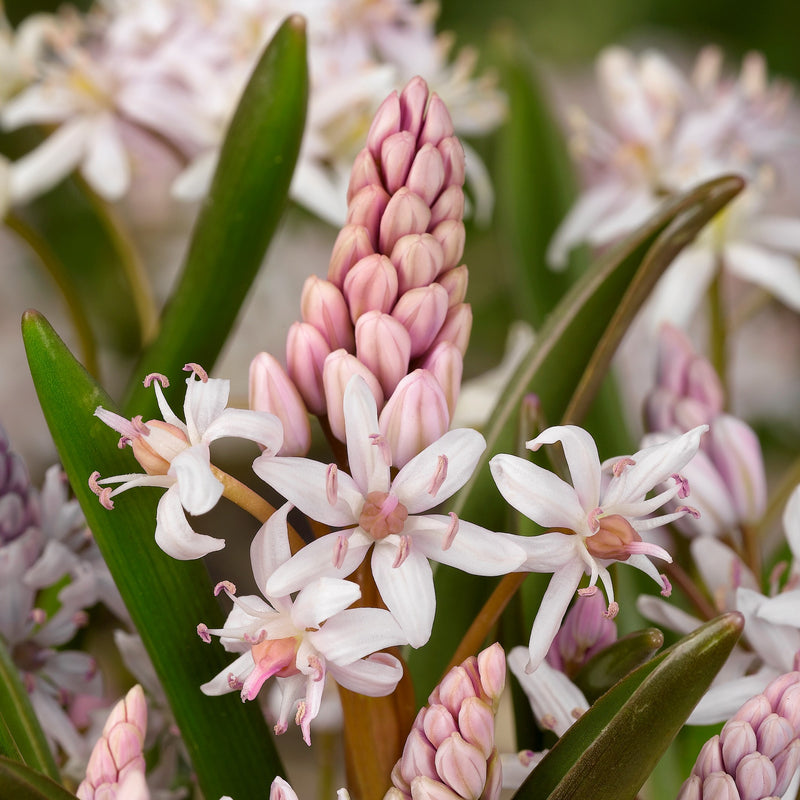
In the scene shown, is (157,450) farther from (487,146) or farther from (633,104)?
(487,146)

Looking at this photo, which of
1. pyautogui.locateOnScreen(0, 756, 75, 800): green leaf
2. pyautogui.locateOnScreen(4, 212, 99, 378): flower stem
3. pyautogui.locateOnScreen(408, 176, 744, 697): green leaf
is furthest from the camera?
pyautogui.locateOnScreen(4, 212, 99, 378): flower stem

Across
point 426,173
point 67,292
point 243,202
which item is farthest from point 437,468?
point 67,292

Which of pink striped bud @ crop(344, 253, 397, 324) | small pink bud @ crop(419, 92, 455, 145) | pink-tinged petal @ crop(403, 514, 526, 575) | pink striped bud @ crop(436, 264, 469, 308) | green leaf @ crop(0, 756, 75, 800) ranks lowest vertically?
green leaf @ crop(0, 756, 75, 800)

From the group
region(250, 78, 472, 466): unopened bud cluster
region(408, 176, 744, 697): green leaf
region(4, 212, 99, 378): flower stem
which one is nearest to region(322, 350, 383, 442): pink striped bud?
region(250, 78, 472, 466): unopened bud cluster

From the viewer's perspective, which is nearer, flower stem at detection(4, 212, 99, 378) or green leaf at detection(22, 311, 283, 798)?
green leaf at detection(22, 311, 283, 798)

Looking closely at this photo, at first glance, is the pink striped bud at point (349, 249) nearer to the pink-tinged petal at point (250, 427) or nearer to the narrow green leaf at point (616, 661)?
the pink-tinged petal at point (250, 427)

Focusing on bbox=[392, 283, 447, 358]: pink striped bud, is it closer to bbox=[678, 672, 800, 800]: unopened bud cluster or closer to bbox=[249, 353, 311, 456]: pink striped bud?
bbox=[249, 353, 311, 456]: pink striped bud

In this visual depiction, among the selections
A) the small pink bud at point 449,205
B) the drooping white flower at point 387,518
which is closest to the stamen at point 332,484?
the drooping white flower at point 387,518

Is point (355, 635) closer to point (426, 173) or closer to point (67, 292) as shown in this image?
point (426, 173)
